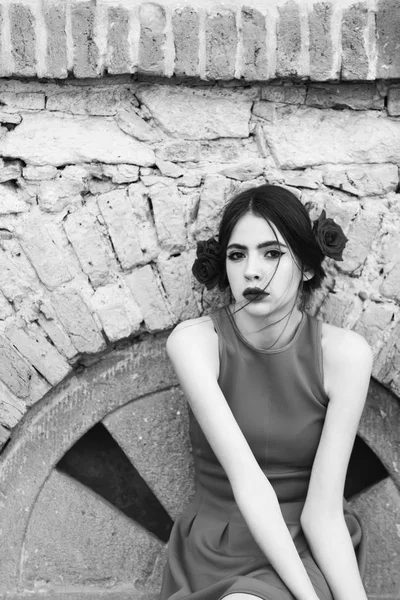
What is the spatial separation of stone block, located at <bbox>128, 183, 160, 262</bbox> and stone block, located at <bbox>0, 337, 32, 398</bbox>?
47 cm

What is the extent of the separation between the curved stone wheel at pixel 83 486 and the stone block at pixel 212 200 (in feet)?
1.21

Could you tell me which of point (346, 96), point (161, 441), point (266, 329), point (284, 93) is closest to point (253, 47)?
point (284, 93)

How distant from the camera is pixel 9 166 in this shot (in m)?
2.46

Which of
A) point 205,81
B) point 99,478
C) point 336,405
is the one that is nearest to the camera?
point 336,405

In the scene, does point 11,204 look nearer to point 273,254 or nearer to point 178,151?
point 178,151

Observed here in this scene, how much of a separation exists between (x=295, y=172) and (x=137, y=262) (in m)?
0.54

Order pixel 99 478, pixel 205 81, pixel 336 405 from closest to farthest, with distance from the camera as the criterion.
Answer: pixel 336 405
pixel 205 81
pixel 99 478

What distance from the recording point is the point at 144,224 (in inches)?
96.3

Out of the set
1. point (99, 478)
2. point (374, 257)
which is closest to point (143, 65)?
point (374, 257)

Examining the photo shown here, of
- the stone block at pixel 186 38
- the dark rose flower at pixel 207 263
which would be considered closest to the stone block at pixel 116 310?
the dark rose flower at pixel 207 263

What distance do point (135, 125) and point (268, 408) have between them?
909mm

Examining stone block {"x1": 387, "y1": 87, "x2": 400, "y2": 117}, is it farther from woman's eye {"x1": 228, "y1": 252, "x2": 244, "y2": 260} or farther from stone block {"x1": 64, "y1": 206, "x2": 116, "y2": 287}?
stone block {"x1": 64, "y1": 206, "x2": 116, "y2": 287}

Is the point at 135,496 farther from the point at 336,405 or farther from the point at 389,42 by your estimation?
the point at 389,42

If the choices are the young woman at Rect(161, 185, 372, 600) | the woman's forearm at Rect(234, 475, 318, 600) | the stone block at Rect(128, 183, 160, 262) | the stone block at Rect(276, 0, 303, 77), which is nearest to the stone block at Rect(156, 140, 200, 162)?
the stone block at Rect(128, 183, 160, 262)
